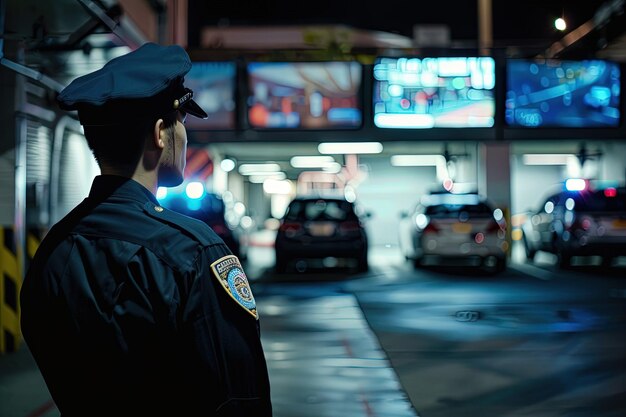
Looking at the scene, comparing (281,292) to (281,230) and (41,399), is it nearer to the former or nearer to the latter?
(281,230)

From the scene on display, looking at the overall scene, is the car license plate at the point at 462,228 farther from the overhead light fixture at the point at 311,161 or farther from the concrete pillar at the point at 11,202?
the overhead light fixture at the point at 311,161

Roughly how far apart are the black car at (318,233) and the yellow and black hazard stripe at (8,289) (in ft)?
27.8

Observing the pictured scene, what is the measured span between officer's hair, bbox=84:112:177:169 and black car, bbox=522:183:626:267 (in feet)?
51.0

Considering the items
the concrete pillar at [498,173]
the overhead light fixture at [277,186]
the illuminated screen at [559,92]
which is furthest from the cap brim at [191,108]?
the overhead light fixture at [277,186]

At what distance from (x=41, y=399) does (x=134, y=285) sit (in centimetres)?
495

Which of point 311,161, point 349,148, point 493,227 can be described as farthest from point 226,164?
point 493,227

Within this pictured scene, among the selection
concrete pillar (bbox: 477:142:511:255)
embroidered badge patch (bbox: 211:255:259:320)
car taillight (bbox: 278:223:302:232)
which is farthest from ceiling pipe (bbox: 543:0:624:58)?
embroidered badge patch (bbox: 211:255:259:320)

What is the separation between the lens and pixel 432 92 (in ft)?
62.0

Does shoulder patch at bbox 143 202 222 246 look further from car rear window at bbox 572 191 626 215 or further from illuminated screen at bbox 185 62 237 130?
illuminated screen at bbox 185 62 237 130

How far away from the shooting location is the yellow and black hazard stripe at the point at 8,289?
776 centimetres

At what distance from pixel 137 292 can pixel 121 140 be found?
0.35 metres

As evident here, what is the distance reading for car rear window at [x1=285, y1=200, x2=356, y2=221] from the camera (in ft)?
52.9

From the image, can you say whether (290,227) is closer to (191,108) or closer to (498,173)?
(498,173)

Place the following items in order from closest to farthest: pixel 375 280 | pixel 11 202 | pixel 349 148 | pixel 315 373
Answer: pixel 315 373
pixel 11 202
pixel 375 280
pixel 349 148
